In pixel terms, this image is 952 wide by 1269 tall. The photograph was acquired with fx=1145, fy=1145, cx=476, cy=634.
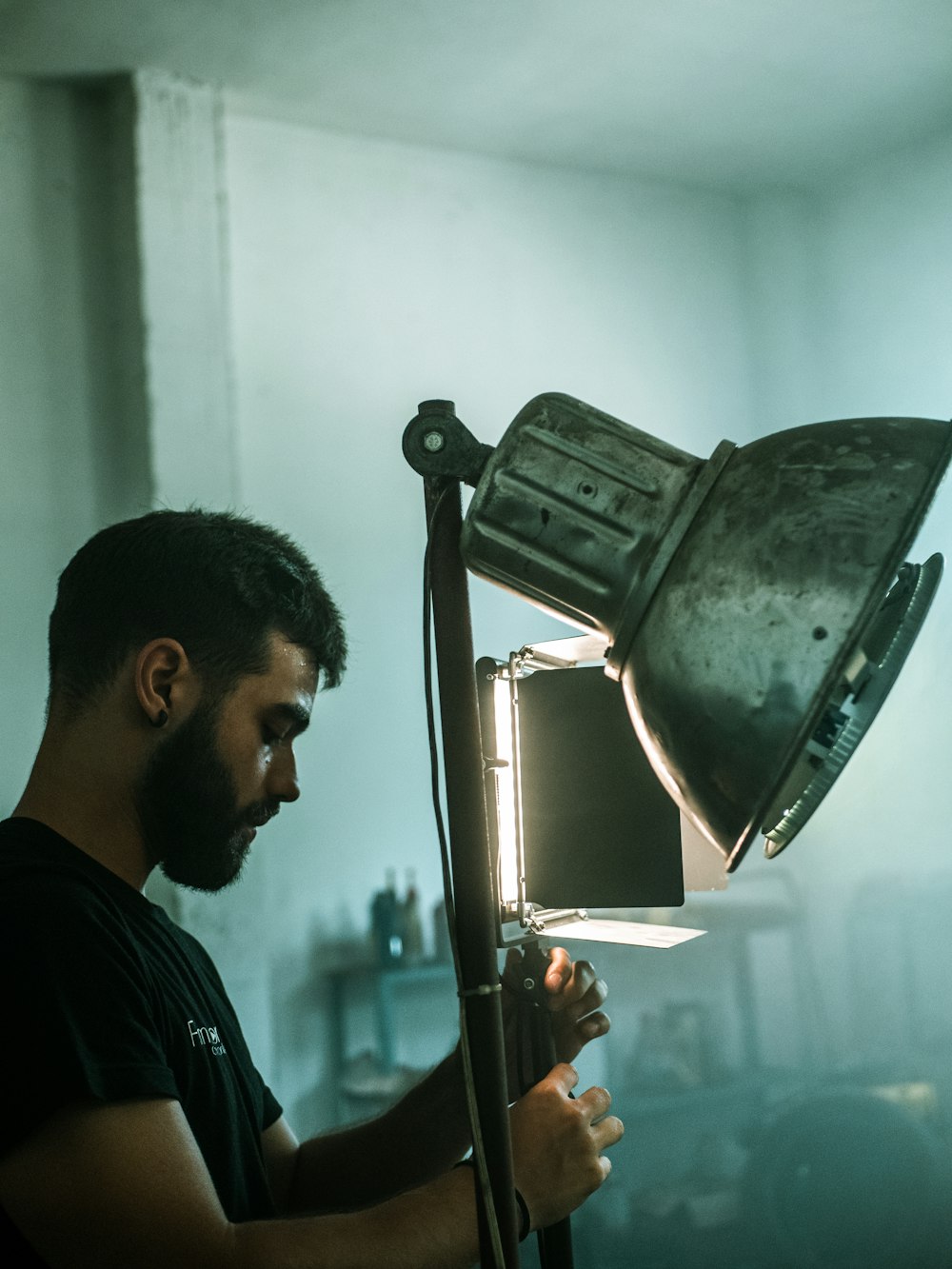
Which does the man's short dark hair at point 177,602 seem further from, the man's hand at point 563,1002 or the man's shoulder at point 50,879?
the man's hand at point 563,1002

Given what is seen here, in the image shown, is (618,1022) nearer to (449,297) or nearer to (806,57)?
(449,297)

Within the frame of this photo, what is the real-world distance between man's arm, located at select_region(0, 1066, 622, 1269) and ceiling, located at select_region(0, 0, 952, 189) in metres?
2.27

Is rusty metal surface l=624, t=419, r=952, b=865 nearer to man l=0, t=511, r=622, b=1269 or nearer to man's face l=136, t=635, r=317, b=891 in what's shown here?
man l=0, t=511, r=622, b=1269

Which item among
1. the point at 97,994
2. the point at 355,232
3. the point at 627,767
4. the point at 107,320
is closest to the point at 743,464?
the point at 627,767

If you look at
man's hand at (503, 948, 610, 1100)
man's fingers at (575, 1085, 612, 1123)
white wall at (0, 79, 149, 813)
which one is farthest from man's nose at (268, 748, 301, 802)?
white wall at (0, 79, 149, 813)

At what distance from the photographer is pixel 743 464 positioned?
0.61m

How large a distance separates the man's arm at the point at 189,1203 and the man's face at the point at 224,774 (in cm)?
29

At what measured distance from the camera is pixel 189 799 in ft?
3.43

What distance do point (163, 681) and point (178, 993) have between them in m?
0.27

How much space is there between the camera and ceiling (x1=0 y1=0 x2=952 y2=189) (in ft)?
7.94

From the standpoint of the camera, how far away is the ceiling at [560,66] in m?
2.42

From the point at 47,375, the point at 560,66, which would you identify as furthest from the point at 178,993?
the point at 560,66

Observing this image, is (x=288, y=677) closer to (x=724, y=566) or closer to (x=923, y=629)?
(x=724, y=566)

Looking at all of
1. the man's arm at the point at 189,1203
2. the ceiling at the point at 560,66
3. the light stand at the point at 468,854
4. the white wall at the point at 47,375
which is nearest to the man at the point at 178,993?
the man's arm at the point at 189,1203
